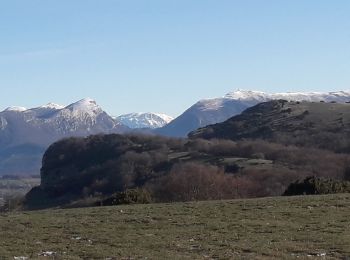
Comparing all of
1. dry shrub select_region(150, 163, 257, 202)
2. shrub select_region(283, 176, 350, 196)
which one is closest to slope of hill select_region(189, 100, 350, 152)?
dry shrub select_region(150, 163, 257, 202)

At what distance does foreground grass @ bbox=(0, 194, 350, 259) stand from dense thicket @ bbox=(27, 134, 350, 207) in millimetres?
48820

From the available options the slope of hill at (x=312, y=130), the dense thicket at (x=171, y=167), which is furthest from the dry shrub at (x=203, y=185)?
the slope of hill at (x=312, y=130)

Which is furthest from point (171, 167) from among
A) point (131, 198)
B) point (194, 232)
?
point (194, 232)

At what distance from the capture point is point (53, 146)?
19562 cm

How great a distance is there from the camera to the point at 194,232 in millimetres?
25297

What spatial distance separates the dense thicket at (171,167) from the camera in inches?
3777

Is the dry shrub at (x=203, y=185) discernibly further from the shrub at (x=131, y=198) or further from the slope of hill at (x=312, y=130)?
the slope of hill at (x=312, y=130)

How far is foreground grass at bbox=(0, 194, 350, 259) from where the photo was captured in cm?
2045

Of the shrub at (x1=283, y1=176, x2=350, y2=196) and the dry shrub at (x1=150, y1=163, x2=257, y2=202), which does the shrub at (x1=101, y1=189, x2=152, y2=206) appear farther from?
the dry shrub at (x1=150, y1=163, x2=257, y2=202)

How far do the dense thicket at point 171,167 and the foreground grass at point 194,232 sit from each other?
4882 centimetres

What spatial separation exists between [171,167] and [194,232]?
362ft

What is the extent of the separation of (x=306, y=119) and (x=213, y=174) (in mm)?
89537

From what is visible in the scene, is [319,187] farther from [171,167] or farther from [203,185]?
[171,167]

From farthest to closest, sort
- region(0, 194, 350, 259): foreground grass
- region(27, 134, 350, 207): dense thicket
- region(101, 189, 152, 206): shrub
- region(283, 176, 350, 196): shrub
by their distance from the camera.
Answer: region(27, 134, 350, 207): dense thicket, region(101, 189, 152, 206): shrub, region(283, 176, 350, 196): shrub, region(0, 194, 350, 259): foreground grass
